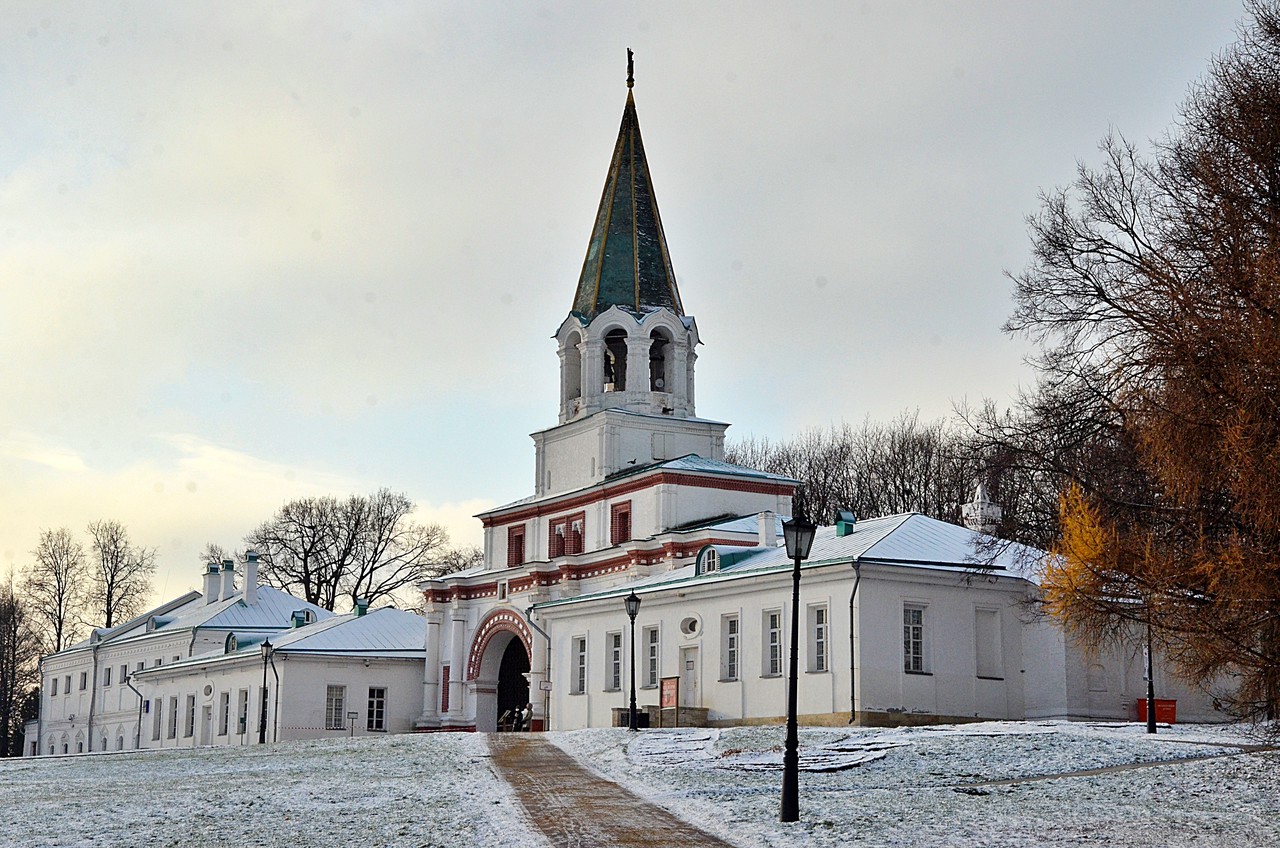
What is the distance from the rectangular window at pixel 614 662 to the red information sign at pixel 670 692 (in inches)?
107

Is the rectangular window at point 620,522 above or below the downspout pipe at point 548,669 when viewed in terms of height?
above

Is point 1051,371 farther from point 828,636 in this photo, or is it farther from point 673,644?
point 673,644

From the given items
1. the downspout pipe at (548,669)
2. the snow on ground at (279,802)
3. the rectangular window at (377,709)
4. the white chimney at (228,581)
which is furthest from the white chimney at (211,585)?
the snow on ground at (279,802)

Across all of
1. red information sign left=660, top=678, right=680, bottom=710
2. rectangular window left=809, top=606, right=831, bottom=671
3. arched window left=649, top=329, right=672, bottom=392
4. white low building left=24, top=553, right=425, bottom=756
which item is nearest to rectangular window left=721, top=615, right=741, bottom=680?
red information sign left=660, top=678, right=680, bottom=710

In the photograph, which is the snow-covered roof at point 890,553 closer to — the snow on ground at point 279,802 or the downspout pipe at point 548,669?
the downspout pipe at point 548,669

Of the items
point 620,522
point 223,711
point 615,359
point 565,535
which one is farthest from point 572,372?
point 223,711

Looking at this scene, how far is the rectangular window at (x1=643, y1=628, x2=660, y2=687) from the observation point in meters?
39.7

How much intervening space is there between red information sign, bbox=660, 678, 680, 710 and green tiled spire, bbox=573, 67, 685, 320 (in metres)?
17.5

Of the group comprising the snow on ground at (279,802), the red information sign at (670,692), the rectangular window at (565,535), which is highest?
the rectangular window at (565,535)

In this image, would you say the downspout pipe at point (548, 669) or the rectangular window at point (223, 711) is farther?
the rectangular window at point (223, 711)

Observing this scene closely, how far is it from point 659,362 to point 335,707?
17.2 m

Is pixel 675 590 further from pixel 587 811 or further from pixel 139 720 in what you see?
pixel 139 720

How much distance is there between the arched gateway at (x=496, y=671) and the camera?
5344 centimetres

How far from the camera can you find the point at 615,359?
53.5 metres
